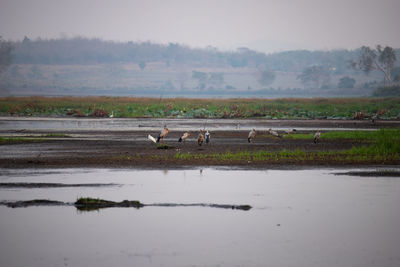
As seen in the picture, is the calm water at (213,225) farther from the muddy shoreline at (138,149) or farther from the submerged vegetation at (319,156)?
the submerged vegetation at (319,156)

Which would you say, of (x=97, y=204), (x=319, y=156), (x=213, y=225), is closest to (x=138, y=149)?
(x=319, y=156)

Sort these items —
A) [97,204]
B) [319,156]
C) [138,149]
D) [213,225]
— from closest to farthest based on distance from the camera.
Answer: [213,225]
[97,204]
[319,156]
[138,149]

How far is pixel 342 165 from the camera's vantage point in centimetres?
2389

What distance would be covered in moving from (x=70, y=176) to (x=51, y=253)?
922cm

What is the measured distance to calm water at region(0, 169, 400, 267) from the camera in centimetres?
1123

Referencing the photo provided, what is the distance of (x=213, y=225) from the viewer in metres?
13.6

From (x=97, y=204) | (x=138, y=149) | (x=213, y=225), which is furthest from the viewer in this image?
(x=138, y=149)

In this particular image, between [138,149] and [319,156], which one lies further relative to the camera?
[138,149]

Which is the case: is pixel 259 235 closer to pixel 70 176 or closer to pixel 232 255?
pixel 232 255

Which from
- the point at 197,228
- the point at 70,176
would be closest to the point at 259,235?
the point at 197,228

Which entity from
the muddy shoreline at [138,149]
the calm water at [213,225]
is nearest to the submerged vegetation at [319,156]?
the muddy shoreline at [138,149]

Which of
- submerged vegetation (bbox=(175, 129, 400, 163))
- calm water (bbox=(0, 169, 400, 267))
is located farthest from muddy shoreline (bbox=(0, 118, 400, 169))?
calm water (bbox=(0, 169, 400, 267))

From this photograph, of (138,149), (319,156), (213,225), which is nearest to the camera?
(213,225)

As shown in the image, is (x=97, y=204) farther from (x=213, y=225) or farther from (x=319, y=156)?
(x=319, y=156)
